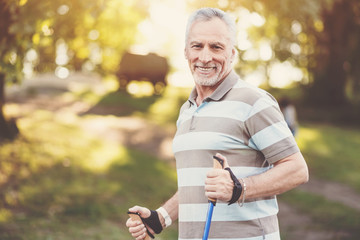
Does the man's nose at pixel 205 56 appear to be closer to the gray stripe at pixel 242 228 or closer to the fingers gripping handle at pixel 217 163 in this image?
the fingers gripping handle at pixel 217 163

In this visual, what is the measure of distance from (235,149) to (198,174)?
0.78 feet

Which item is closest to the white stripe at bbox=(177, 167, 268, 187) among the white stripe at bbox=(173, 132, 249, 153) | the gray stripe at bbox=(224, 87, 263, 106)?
the white stripe at bbox=(173, 132, 249, 153)

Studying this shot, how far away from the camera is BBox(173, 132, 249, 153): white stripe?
2680 mm

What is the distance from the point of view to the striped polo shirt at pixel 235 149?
2613 mm

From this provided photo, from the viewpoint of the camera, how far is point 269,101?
8.78 ft

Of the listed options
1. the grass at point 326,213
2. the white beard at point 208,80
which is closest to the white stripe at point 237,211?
the white beard at point 208,80

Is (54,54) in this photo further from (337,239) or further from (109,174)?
(337,239)

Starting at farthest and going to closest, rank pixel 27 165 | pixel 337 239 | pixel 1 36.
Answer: pixel 27 165 → pixel 337 239 → pixel 1 36

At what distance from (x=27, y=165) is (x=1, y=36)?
5.41 metres

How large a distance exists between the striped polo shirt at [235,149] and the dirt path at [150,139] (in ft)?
22.2

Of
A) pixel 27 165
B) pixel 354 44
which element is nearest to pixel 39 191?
pixel 27 165

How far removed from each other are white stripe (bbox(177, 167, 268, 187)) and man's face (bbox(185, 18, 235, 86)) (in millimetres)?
473

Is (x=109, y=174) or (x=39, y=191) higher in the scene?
(x=109, y=174)

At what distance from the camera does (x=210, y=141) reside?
271 cm
